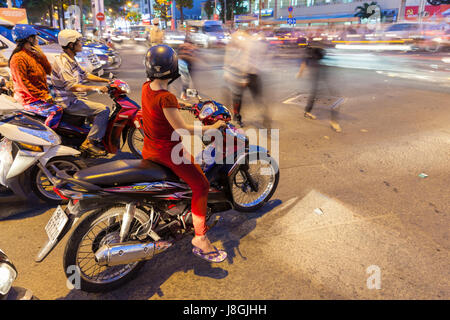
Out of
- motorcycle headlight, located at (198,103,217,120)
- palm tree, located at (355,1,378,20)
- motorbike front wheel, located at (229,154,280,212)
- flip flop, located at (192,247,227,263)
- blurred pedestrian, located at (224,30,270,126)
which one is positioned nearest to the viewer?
flip flop, located at (192,247,227,263)

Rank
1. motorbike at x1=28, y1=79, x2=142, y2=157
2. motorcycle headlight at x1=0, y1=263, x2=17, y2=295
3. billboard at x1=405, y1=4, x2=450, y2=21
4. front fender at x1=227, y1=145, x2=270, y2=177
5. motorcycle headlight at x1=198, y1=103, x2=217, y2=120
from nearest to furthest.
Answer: motorcycle headlight at x1=0, y1=263, x2=17, y2=295, motorcycle headlight at x1=198, y1=103, x2=217, y2=120, front fender at x1=227, y1=145, x2=270, y2=177, motorbike at x1=28, y1=79, x2=142, y2=157, billboard at x1=405, y1=4, x2=450, y2=21

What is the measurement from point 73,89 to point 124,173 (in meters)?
2.83

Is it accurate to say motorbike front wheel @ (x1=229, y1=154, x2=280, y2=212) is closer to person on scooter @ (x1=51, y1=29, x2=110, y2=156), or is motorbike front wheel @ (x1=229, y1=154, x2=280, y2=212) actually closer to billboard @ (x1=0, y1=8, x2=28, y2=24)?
person on scooter @ (x1=51, y1=29, x2=110, y2=156)

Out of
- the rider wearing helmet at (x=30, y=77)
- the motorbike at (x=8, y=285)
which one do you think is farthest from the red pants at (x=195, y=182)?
the rider wearing helmet at (x=30, y=77)

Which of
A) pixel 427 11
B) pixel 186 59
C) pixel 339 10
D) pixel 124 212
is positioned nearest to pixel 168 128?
pixel 124 212

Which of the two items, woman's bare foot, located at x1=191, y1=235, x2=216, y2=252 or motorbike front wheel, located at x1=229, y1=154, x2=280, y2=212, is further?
motorbike front wheel, located at x1=229, y1=154, x2=280, y2=212

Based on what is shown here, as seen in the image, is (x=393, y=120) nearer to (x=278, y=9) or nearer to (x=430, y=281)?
(x=430, y=281)

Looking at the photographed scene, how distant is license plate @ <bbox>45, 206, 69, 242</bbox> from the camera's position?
8.32ft

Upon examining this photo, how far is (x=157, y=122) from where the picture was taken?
271 cm

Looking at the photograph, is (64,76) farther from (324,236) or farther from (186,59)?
(186,59)

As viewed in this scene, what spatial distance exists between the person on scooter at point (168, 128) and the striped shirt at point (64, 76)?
259 centimetres

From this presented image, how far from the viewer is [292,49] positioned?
27234 mm

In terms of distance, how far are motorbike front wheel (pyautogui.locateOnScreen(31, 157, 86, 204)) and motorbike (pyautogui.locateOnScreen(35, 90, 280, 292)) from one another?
1625 millimetres

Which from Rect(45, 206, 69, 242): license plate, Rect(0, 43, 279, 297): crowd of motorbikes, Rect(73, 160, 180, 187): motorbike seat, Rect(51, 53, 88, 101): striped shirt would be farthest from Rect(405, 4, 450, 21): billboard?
Rect(45, 206, 69, 242): license plate
